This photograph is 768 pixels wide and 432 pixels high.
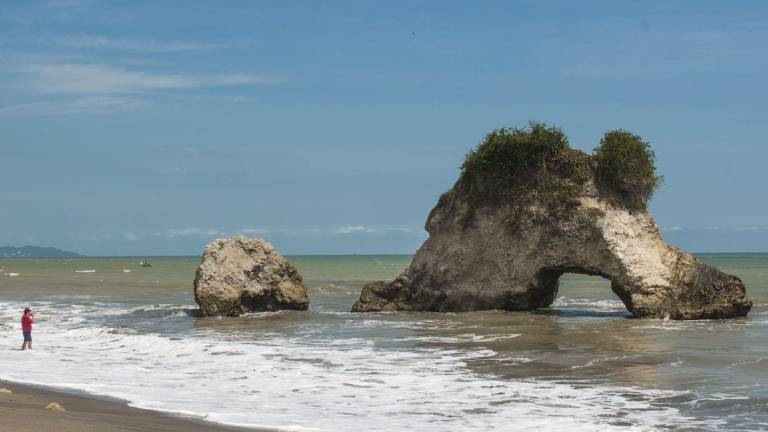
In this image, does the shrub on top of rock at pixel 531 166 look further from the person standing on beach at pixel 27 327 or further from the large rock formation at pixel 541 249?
the person standing on beach at pixel 27 327

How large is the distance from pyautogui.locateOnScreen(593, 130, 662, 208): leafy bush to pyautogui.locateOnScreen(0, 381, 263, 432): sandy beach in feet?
52.4

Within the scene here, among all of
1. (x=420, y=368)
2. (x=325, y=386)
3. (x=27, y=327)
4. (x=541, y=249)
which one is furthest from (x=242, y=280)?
(x=325, y=386)

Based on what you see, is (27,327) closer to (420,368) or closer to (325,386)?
(325,386)

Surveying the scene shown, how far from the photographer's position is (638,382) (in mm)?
13477

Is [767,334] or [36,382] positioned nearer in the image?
[36,382]

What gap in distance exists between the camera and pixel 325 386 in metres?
13.6

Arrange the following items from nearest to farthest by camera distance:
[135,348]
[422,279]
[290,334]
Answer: [135,348] → [290,334] → [422,279]

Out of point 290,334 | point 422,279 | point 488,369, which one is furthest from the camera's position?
point 422,279

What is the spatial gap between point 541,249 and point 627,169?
3.09 m

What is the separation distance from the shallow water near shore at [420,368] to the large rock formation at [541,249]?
0.89m

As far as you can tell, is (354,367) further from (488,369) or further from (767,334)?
(767,334)

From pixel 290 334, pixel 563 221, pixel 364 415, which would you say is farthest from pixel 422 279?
pixel 364 415

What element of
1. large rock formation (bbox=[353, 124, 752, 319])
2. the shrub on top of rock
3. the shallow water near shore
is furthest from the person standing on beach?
the shrub on top of rock

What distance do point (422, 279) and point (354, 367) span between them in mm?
11021
